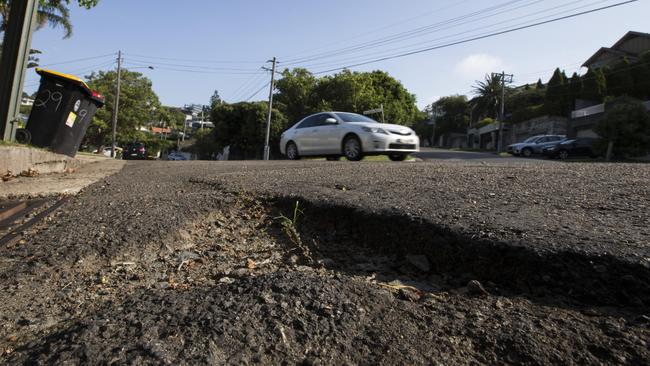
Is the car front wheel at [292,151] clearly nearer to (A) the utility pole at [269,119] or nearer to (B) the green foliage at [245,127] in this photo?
(A) the utility pole at [269,119]

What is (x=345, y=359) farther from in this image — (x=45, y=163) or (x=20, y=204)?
(x=45, y=163)

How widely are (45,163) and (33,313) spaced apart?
509 cm

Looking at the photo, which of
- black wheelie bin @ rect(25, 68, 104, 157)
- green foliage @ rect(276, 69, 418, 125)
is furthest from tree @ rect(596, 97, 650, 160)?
black wheelie bin @ rect(25, 68, 104, 157)

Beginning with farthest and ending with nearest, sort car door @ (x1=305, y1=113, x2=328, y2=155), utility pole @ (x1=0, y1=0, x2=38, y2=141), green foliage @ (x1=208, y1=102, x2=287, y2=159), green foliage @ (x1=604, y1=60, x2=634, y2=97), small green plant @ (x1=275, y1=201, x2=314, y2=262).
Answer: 1. green foliage @ (x1=604, y1=60, x2=634, y2=97)
2. green foliage @ (x1=208, y1=102, x2=287, y2=159)
3. car door @ (x1=305, y1=113, x2=328, y2=155)
4. utility pole @ (x1=0, y1=0, x2=38, y2=141)
5. small green plant @ (x1=275, y1=201, x2=314, y2=262)

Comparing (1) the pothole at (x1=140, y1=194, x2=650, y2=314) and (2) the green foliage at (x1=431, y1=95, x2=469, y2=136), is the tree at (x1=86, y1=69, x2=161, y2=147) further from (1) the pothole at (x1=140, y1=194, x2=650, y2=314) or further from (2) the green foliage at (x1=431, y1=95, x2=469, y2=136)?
(2) the green foliage at (x1=431, y1=95, x2=469, y2=136)

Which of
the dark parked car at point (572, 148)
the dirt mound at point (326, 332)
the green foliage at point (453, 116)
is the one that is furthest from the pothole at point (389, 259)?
the green foliage at point (453, 116)

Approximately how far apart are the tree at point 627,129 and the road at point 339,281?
22.0 metres

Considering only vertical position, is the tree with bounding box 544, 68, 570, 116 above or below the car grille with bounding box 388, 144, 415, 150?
above

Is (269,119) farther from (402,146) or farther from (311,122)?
(402,146)

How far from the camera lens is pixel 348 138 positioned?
9422 mm

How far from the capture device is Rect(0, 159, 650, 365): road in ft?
4.20

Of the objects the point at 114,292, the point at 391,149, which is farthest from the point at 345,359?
the point at 391,149

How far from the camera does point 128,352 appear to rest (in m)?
1.23

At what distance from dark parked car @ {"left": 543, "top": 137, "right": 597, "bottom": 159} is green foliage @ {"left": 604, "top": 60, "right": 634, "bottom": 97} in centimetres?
1602
